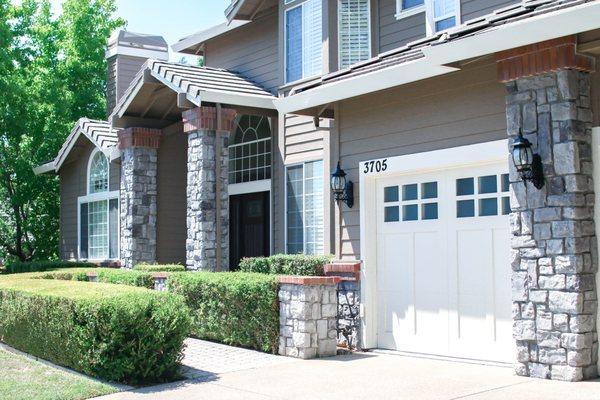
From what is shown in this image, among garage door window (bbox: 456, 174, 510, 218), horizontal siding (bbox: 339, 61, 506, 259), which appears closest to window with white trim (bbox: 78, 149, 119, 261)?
horizontal siding (bbox: 339, 61, 506, 259)

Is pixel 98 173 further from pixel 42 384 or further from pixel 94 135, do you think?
pixel 42 384

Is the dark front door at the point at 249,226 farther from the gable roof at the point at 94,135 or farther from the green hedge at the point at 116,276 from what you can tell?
the gable roof at the point at 94,135

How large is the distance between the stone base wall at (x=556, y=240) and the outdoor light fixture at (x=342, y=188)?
3.07 m

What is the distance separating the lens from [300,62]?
1359cm

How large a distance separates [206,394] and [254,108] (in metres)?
7.18

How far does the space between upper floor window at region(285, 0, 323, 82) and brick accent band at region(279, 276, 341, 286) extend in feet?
15.8

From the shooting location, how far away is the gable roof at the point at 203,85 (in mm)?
12906

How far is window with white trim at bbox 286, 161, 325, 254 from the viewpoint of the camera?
42.7 ft

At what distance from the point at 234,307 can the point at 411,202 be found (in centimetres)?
289

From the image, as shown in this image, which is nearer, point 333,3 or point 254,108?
point 333,3

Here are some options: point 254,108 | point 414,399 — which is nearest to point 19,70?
point 254,108

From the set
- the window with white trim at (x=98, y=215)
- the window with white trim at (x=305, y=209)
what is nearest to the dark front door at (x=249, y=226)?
the window with white trim at (x=305, y=209)

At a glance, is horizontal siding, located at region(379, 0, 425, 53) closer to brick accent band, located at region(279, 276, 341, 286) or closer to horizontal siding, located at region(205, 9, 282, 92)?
horizontal siding, located at region(205, 9, 282, 92)

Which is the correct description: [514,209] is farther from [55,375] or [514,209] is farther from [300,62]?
[300,62]
